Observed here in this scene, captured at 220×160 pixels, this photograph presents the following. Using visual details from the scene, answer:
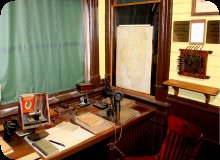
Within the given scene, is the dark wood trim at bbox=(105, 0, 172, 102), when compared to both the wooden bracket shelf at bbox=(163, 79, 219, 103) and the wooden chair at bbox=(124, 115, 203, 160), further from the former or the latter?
the wooden chair at bbox=(124, 115, 203, 160)

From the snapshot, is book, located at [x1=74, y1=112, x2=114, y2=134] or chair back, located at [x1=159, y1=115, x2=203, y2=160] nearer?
chair back, located at [x1=159, y1=115, x2=203, y2=160]

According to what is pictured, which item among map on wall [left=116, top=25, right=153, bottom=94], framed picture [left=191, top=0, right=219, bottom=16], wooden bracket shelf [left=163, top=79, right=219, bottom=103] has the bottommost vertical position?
wooden bracket shelf [left=163, top=79, right=219, bottom=103]

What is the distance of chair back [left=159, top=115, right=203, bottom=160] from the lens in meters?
1.92

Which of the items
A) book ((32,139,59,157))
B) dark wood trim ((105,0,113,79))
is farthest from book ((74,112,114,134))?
dark wood trim ((105,0,113,79))

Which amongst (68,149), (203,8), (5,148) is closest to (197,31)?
(203,8)

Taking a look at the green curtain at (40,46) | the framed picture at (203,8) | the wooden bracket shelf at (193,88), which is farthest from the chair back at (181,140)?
the green curtain at (40,46)

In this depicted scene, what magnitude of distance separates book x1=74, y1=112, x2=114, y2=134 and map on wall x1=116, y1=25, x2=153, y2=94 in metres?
0.74

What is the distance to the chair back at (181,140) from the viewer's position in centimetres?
192

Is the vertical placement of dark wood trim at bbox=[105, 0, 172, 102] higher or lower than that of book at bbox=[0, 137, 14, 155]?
higher

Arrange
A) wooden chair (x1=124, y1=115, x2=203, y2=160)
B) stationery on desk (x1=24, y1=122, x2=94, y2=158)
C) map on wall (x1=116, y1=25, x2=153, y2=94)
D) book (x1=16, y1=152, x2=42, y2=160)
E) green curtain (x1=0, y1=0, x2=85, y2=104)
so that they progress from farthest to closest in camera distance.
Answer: map on wall (x1=116, y1=25, x2=153, y2=94)
green curtain (x1=0, y1=0, x2=85, y2=104)
wooden chair (x1=124, y1=115, x2=203, y2=160)
stationery on desk (x1=24, y1=122, x2=94, y2=158)
book (x1=16, y1=152, x2=42, y2=160)

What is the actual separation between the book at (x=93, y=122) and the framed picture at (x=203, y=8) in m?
1.32

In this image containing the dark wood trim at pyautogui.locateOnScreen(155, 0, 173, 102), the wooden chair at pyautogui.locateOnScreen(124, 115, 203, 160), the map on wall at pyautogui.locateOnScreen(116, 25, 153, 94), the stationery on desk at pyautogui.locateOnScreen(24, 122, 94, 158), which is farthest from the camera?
the map on wall at pyautogui.locateOnScreen(116, 25, 153, 94)

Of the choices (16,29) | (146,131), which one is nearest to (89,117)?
(146,131)

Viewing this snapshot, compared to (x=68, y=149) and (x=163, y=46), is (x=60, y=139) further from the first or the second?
(x=163, y=46)
